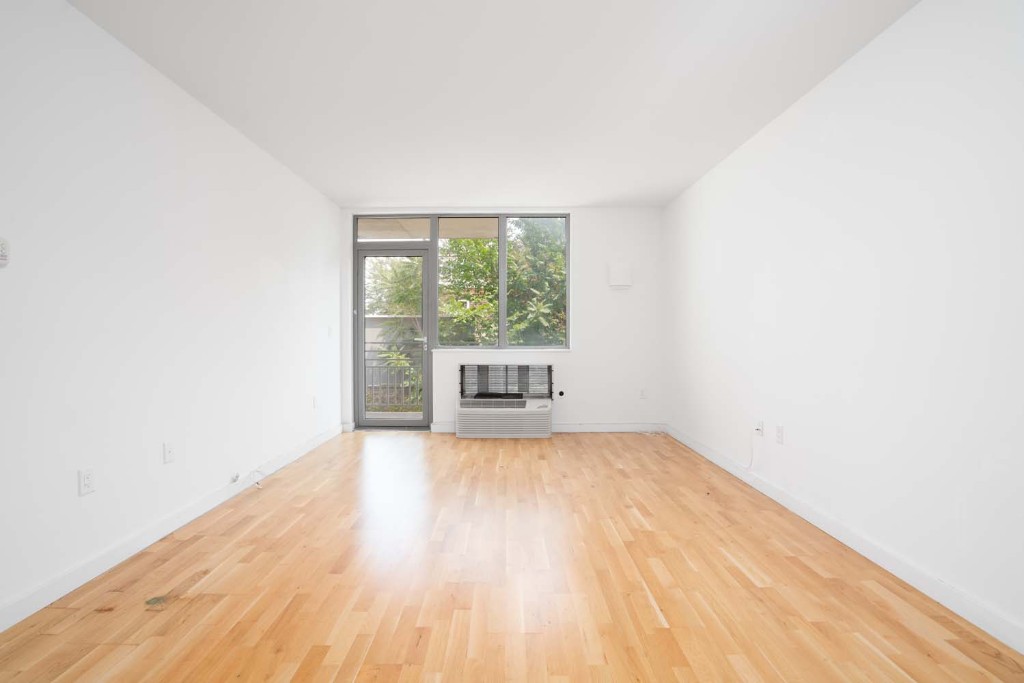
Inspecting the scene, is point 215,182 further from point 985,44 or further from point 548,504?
point 985,44

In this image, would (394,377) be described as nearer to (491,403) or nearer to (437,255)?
(491,403)

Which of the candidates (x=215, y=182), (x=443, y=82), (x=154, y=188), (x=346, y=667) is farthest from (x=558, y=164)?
(x=346, y=667)

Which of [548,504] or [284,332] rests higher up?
[284,332]

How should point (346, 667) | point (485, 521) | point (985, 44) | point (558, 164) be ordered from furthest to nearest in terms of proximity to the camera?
point (558, 164) → point (485, 521) → point (985, 44) → point (346, 667)

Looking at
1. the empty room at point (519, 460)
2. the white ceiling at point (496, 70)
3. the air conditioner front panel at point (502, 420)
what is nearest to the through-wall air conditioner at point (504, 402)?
the air conditioner front panel at point (502, 420)

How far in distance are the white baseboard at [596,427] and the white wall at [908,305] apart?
207 cm

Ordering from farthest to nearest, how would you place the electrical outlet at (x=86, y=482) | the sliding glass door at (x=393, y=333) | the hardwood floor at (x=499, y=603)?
the sliding glass door at (x=393, y=333) < the electrical outlet at (x=86, y=482) < the hardwood floor at (x=499, y=603)

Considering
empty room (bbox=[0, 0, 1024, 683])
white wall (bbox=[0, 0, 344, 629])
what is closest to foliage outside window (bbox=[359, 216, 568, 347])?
empty room (bbox=[0, 0, 1024, 683])

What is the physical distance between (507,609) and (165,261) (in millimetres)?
2453

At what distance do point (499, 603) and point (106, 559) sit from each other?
177cm

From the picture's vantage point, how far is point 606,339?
563 cm

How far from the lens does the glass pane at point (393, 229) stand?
573 centimetres

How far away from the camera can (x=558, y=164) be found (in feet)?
13.7

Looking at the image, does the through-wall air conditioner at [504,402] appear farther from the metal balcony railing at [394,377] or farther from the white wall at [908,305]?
the white wall at [908,305]
